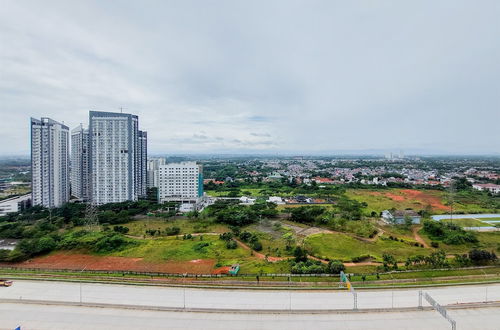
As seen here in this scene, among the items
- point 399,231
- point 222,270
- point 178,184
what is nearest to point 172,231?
point 222,270

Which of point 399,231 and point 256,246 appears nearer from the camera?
point 256,246

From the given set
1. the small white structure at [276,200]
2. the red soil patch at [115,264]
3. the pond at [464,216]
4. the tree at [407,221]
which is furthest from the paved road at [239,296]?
the small white structure at [276,200]

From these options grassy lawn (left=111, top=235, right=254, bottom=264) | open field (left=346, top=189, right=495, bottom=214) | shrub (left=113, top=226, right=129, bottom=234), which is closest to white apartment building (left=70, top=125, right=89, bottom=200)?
shrub (left=113, top=226, right=129, bottom=234)

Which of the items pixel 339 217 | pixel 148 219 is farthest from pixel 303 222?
pixel 148 219

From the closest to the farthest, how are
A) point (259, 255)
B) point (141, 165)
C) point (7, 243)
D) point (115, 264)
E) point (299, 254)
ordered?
point (115, 264), point (299, 254), point (259, 255), point (7, 243), point (141, 165)

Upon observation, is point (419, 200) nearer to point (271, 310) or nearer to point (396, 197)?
point (396, 197)

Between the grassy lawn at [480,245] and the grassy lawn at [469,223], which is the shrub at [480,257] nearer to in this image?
the grassy lawn at [480,245]

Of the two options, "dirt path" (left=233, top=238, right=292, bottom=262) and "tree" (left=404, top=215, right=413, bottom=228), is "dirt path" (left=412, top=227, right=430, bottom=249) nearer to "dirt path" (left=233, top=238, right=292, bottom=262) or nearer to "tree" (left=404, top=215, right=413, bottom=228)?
"tree" (left=404, top=215, right=413, bottom=228)
